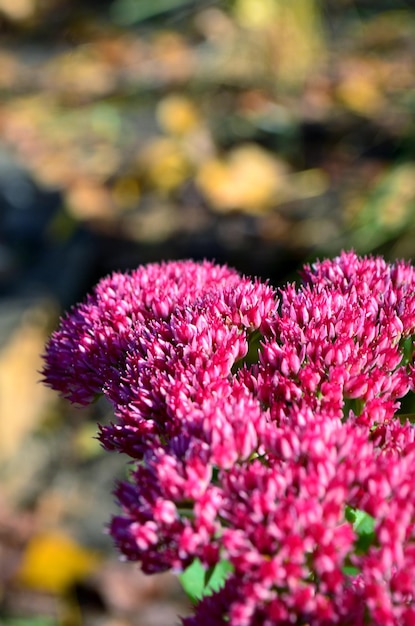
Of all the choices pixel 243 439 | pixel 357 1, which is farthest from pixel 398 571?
pixel 357 1

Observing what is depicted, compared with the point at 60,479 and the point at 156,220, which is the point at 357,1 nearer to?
the point at 156,220

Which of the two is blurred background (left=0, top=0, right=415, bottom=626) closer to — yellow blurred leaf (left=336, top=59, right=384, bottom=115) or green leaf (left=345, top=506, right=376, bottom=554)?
yellow blurred leaf (left=336, top=59, right=384, bottom=115)

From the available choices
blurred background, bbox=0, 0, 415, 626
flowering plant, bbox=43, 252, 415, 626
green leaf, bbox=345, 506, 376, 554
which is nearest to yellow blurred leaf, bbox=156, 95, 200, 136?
blurred background, bbox=0, 0, 415, 626

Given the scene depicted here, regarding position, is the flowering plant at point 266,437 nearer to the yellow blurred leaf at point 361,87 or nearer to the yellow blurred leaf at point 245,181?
the yellow blurred leaf at point 245,181

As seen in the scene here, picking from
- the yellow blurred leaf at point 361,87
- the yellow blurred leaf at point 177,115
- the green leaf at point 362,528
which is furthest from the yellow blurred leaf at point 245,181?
the green leaf at point 362,528

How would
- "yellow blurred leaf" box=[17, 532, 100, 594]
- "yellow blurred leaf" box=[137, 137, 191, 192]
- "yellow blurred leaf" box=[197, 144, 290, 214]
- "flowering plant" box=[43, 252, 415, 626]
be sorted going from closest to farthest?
"flowering plant" box=[43, 252, 415, 626] → "yellow blurred leaf" box=[17, 532, 100, 594] → "yellow blurred leaf" box=[197, 144, 290, 214] → "yellow blurred leaf" box=[137, 137, 191, 192]

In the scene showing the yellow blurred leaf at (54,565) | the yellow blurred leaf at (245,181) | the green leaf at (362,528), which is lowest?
the green leaf at (362,528)
